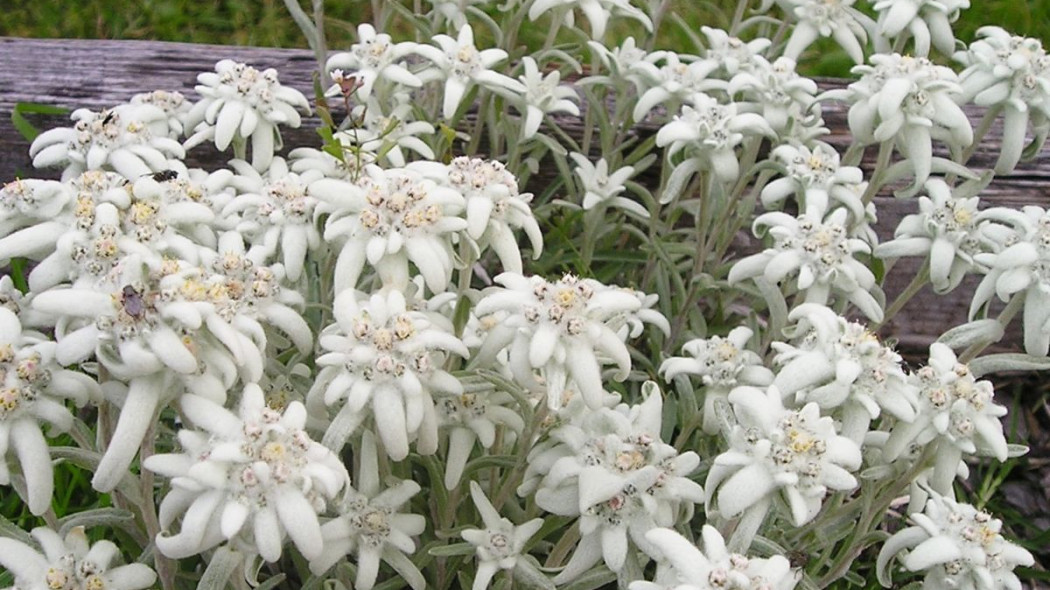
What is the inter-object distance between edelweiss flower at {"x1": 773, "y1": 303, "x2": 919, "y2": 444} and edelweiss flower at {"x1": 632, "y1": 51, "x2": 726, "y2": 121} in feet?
4.28

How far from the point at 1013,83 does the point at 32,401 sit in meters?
2.60

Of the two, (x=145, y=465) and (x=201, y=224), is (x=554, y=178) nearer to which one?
(x=201, y=224)

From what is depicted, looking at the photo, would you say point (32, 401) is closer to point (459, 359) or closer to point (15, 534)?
point (15, 534)

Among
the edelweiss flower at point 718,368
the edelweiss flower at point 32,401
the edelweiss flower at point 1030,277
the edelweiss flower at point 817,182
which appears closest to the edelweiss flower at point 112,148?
the edelweiss flower at point 32,401

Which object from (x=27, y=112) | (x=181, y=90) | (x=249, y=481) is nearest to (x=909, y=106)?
(x=249, y=481)

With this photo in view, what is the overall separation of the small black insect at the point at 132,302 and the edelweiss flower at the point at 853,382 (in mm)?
1272

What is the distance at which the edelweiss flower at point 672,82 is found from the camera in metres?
3.38

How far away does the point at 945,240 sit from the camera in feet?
9.18

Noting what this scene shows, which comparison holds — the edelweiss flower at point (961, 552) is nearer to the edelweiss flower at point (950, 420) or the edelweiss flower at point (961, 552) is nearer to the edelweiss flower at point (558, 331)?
the edelweiss flower at point (950, 420)

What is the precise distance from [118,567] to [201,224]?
0.75m

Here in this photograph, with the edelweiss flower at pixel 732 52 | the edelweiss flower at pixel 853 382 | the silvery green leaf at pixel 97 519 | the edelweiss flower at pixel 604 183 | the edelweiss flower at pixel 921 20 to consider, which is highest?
the edelweiss flower at pixel 921 20

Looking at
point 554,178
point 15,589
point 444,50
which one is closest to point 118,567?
point 15,589

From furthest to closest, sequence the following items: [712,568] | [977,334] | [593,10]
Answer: [593,10] < [977,334] < [712,568]

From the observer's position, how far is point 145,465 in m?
1.85
